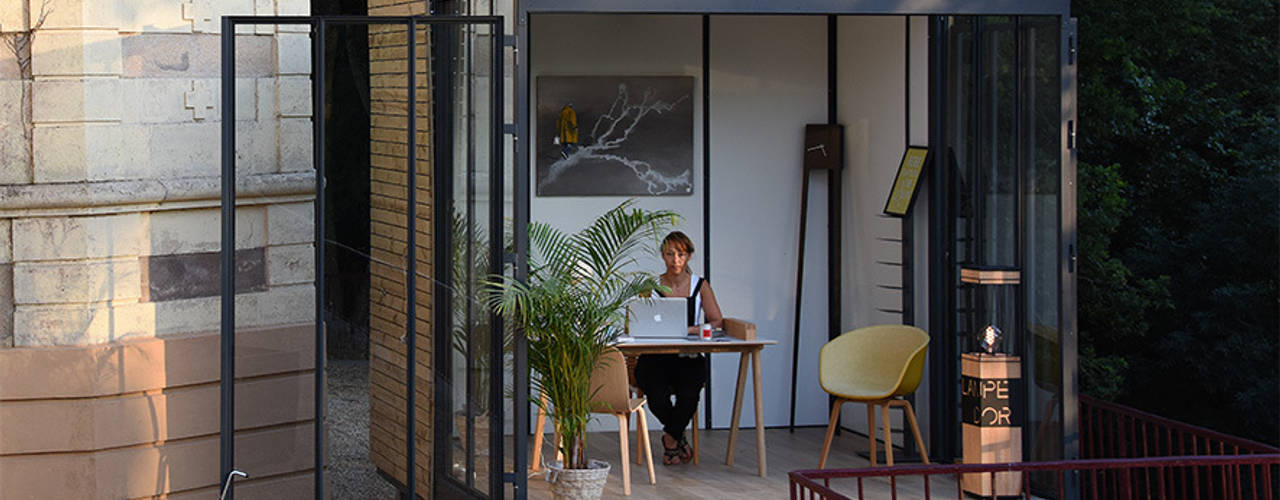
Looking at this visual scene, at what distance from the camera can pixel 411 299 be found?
256 inches

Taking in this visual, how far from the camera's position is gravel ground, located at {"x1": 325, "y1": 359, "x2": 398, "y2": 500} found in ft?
21.4

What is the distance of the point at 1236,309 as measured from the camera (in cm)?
1409

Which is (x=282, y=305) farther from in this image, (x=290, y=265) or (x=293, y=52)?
(x=293, y=52)

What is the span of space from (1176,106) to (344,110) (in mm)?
11647

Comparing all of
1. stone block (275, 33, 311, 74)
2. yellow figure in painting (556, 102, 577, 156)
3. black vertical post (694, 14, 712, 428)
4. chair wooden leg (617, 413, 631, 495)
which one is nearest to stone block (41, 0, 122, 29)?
stone block (275, 33, 311, 74)

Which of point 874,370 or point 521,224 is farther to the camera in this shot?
point 874,370

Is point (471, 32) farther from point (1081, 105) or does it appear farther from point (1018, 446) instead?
point (1081, 105)

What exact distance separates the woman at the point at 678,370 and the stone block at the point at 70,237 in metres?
3.25

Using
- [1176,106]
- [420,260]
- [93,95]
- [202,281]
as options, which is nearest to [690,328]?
[420,260]

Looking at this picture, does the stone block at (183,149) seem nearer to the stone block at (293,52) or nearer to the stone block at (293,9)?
the stone block at (293,52)

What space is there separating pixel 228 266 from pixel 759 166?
4.34 m

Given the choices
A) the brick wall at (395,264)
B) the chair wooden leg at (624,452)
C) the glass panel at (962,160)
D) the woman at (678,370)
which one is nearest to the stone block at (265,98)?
the brick wall at (395,264)

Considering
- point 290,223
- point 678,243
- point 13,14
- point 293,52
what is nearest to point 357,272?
point 290,223

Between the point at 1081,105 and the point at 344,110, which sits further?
the point at 1081,105
